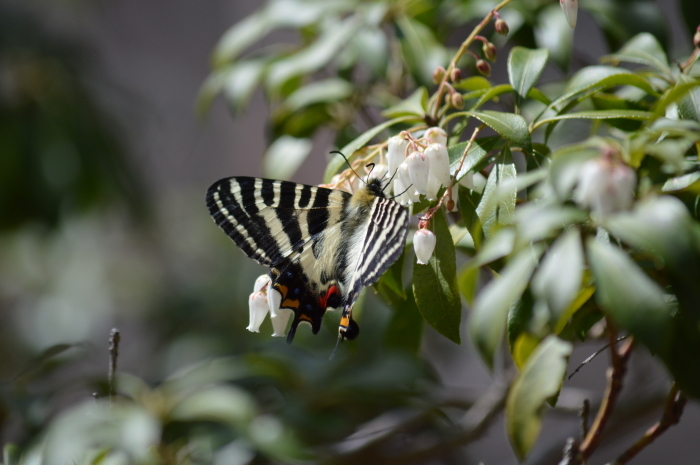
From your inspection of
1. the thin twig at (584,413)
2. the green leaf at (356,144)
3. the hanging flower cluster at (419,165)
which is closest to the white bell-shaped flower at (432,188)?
the hanging flower cluster at (419,165)

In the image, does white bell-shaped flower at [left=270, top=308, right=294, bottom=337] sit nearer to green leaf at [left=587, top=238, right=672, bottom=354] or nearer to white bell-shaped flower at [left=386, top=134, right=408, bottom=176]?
white bell-shaped flower at [left=386, top=134, right=408, bottom=176]

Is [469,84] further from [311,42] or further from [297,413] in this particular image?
[297,413]

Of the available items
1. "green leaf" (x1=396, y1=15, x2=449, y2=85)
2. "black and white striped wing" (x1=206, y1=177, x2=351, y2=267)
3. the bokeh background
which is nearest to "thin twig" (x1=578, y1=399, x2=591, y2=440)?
the bokeh background

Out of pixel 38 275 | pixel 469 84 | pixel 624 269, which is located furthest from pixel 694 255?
pixel 38 275

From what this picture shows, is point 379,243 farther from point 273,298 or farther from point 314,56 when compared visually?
point 314,56

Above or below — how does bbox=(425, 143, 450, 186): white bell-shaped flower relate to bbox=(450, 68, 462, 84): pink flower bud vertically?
below

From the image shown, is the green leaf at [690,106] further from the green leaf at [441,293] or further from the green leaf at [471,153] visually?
the green leaf at [441,293]

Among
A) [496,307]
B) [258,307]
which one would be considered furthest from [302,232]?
[496,307]
